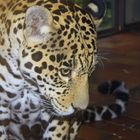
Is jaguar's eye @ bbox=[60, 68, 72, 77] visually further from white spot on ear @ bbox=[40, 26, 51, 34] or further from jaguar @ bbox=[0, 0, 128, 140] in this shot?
white spot on ear @ bbox=[40, 26, 51, 34]

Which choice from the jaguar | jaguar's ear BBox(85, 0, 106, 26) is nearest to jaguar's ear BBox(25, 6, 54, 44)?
the jaguar

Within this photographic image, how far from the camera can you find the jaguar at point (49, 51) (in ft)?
3.52

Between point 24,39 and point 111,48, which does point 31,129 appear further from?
point 111,48

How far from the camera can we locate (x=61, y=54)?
43.2 inches

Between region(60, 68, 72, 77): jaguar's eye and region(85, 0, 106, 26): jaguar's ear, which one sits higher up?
region(85, 0, 106, 26): jaguar's ear

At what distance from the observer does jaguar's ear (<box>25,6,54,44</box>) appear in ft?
3.33

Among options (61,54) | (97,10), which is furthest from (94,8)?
(61,54)

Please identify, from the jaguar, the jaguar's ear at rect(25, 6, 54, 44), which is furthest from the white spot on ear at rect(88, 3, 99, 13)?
the jaguar's ear at rect(25, 6, 54, 44)

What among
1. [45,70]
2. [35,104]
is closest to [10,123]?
[35,104]

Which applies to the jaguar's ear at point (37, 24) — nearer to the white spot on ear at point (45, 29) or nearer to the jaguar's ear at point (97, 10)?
the white spot on ear at point (45, 29)

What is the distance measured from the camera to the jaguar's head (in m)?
1.07

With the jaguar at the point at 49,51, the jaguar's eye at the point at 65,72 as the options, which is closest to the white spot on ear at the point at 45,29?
the jaguar at the point at 49,51

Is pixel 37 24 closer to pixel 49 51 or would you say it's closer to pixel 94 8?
pixel 49 51

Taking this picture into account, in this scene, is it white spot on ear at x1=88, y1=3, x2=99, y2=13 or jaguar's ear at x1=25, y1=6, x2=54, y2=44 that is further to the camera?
white spot on ear at x1=88, y1=3, x2=99, y2=13
